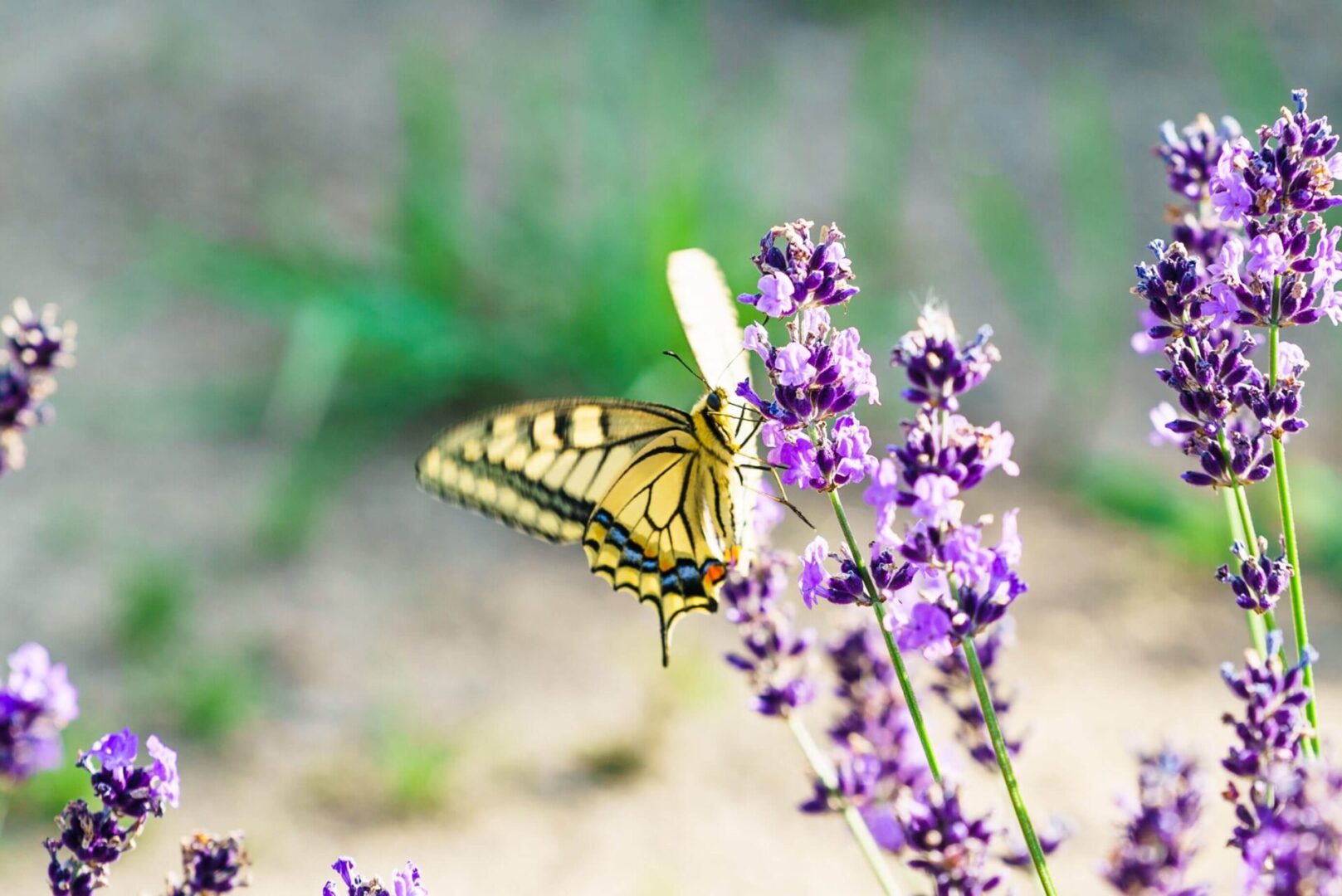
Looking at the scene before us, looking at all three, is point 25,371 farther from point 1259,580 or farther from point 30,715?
point 1259,580

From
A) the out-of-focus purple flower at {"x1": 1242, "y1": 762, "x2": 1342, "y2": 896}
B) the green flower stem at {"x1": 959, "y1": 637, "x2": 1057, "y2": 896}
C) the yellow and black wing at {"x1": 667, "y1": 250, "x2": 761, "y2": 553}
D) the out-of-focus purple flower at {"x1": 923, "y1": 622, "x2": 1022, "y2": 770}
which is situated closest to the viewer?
the out-of-focus purple flower at {"x1": 1242, "y1": 762, "x2": 1342, "y2": 896}

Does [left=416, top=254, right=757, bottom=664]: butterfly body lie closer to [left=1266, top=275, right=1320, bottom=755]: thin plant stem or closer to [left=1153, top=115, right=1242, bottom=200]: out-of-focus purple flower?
[left=1153, top=115, right=1242, bottom=200]: out-of-focus purple flower

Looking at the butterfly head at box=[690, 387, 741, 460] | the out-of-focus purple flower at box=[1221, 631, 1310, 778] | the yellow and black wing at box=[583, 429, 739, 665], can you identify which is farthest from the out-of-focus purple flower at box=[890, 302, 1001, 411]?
the yellow and black wing at box=[583, 429, 739, 665]

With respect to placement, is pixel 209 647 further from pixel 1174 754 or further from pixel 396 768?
pixel 1174 754

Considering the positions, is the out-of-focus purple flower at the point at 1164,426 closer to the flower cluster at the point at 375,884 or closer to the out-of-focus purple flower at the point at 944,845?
the out-of-focus purple flower at the point at 944,845

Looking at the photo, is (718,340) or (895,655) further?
Result: (718,340)

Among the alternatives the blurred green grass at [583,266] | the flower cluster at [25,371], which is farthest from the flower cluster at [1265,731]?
the blurred green grass at [583,266]

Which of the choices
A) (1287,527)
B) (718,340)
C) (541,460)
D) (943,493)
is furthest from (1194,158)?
(541,460)
